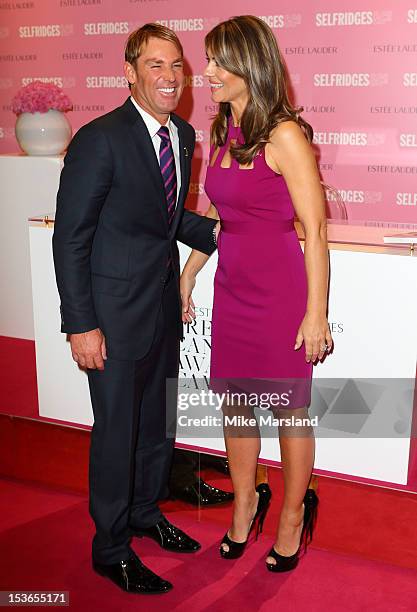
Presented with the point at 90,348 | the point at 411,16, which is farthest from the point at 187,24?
the point at 90,348

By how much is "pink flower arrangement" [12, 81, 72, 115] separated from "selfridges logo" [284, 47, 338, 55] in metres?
1.68

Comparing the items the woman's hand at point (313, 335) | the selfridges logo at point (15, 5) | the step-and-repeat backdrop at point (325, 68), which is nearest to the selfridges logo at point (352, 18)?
the step-and-repeat backdrop at point (325, 68)

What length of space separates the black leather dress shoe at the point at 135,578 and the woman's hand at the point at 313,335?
0.89m

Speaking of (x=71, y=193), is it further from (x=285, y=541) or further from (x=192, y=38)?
(x=192, y=38)

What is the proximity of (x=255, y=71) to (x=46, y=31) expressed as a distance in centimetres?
449

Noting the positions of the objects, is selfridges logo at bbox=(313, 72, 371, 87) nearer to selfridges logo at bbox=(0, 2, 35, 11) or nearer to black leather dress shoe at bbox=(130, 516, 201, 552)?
selfridges logo at bbox=(0, 2, 35, 11)

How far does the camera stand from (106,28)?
5.97m

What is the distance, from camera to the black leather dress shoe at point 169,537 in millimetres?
2785

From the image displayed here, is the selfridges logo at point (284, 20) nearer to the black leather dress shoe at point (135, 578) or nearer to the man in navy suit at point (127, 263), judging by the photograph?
the man in navy suit at point (127, 263)

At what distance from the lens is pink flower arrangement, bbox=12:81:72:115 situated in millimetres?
4562

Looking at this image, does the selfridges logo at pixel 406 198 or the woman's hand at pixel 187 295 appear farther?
the selfridges logo at pixel 406 198

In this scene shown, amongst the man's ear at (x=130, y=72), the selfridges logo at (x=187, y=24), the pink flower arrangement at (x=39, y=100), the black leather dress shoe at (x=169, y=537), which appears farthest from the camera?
the selfridges logo at (x=187, y=24)

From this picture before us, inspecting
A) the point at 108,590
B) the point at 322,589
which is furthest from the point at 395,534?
the point at 108,590

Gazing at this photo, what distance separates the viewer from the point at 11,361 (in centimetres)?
→ 400
